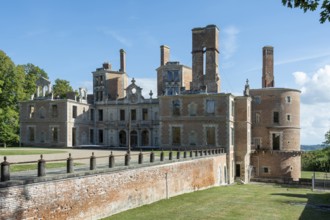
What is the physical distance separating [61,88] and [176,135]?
920 inches

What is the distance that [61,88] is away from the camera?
55438mm

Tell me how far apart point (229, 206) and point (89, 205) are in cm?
874

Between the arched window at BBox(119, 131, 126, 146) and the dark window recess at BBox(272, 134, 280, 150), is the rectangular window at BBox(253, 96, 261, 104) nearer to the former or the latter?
the dark window recess at BBox(272, 134, 280, 150)

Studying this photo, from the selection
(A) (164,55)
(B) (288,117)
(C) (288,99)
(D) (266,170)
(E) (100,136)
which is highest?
(A) (164,55)

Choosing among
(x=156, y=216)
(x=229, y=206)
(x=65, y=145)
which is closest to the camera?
(x=156, y=216)

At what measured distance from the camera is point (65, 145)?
146 feet

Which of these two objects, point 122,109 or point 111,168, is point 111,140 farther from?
point 111,168

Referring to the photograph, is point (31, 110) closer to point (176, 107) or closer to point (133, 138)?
point (133, 138)

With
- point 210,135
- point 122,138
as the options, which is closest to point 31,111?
point 122,138

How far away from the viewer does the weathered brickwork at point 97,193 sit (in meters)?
12.3

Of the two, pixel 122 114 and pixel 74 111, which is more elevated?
pixel 74 111

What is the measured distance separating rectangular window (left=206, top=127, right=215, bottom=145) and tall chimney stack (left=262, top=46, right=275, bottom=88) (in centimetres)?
1357

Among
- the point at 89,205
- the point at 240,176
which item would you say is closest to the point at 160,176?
the point at 89,205

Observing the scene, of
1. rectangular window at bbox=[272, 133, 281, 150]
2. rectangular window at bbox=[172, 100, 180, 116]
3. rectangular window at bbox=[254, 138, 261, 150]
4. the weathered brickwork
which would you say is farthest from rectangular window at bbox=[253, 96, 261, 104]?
the weathered brickwork
